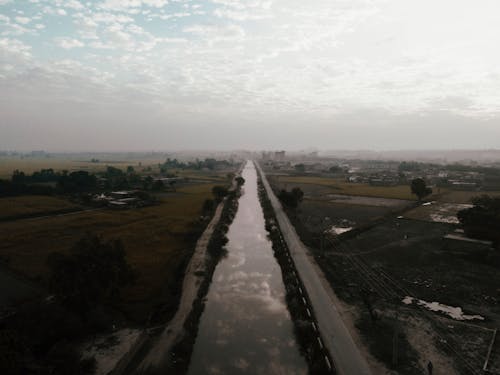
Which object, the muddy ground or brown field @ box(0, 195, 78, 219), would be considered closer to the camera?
the muddy ground

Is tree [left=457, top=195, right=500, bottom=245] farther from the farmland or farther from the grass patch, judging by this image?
the farmland

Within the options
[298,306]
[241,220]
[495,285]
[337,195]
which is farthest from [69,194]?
[495,285]

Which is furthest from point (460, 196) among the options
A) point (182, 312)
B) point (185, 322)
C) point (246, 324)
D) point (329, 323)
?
point (185, 322)

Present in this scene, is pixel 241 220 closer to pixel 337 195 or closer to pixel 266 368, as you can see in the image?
pixel 337 195

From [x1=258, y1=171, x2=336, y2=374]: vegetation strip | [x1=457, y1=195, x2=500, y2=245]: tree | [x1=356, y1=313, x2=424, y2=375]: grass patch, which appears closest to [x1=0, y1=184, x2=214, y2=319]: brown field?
[x1=258, y1=171, x2=336, y2=374]: vegetation strip

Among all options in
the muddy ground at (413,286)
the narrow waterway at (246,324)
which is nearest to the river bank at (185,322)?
the narrow waterway at (246,324)

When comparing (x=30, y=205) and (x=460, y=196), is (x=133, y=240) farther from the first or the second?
(x=460, y=196)
